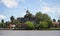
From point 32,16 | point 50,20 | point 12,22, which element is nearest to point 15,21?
point 12,22

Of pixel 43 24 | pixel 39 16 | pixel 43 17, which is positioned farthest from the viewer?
pixel 43 17

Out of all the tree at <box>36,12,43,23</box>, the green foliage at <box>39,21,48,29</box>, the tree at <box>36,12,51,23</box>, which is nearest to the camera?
the green foliage at <box>39,21,48,29</box>

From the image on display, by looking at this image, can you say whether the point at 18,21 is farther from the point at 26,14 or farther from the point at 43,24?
the point at 43,24

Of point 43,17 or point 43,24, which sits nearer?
point 43,24

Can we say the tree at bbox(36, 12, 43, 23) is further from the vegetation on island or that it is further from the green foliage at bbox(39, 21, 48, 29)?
the green foliage at bbox(39, 21, 48, 29)

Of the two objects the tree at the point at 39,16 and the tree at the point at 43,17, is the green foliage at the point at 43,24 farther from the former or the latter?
the tree at the point at 39,16

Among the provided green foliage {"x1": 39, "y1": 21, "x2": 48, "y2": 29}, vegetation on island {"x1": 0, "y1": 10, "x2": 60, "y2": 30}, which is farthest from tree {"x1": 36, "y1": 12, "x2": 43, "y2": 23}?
green foliage {"x1": 39, "y1": 21, "x2": 48, "y2": 29}

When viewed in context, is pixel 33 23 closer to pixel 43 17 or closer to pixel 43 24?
pixel 43 17

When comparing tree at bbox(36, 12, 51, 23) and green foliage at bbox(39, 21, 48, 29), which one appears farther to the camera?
tree at bbox(36, 12, 51, 23)

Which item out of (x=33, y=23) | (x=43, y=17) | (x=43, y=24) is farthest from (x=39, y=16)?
(x=43, y=24)

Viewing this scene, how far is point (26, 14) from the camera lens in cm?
9756

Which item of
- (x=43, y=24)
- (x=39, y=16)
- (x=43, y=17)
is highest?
(x=39, y=16)

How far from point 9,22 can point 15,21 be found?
2.62 meters

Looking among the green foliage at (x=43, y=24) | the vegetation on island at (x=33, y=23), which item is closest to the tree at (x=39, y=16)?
the vegetation on island at (x=33, y=23)
